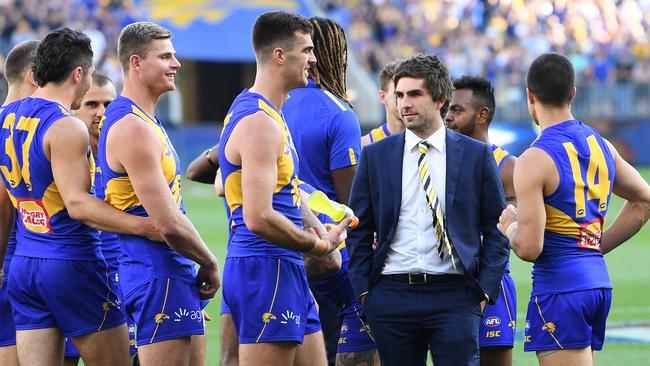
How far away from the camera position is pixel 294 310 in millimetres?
5906

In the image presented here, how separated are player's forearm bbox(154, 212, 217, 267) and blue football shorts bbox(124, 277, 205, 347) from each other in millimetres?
212

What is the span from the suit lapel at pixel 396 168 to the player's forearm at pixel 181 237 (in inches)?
41.9

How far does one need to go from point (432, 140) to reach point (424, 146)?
0.07m

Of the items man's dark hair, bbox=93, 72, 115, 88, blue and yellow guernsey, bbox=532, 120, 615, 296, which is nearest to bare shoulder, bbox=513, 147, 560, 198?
blue and yellow guernsey, bbox=532, 120, 615, 296

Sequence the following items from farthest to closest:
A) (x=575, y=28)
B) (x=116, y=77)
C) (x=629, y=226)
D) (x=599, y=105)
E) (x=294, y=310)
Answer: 1. (x=575, y=28)
2. (x=599, y=105)
3. (x=116, y=77)
4. (x=629, y=226)
5. (x=294, y=310)

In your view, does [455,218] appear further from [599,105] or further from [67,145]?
[599,105]

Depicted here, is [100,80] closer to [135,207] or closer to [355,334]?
[135,207]

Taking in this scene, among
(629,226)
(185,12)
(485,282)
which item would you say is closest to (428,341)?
(485,282)

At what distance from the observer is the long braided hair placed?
702 centimetres

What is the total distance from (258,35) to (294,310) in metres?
1.49

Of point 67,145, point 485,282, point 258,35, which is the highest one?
point 258,35

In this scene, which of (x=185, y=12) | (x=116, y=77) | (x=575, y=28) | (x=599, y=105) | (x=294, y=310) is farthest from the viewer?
(x=575, y=28)

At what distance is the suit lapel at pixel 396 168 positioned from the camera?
602 cm

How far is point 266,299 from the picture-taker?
5.86m
